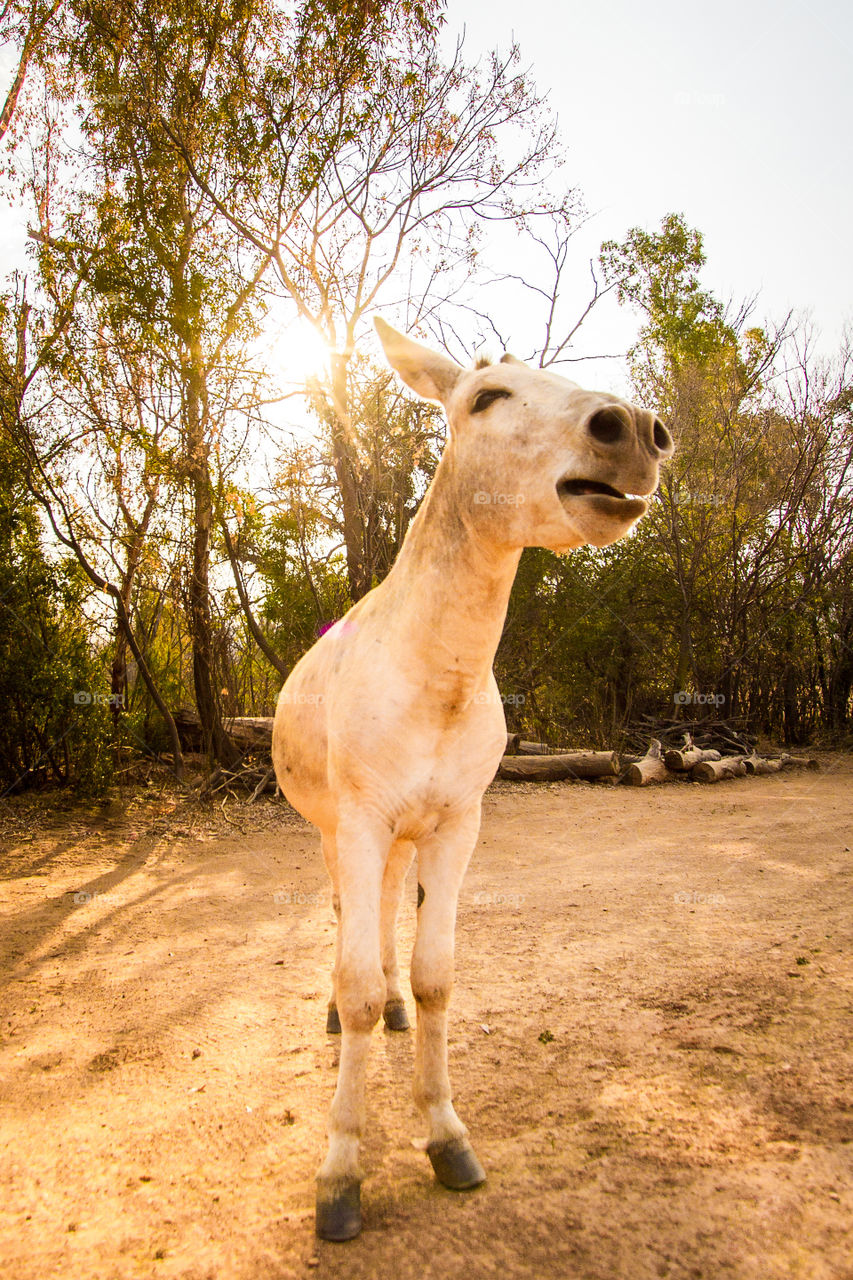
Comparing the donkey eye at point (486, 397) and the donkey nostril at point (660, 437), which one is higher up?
the donkey eye at point (486, 397)

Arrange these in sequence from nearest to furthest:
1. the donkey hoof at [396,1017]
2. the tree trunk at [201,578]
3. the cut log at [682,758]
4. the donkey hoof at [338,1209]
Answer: the donkey hoof at [338,1209]
the donkey hoof at [396,1017]
the tree trunk at [201,578]
the cut log at [682,758]

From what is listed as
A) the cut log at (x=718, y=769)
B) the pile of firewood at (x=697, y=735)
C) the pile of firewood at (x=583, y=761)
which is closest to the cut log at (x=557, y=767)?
the pile of firewood at (x=583, y=761)

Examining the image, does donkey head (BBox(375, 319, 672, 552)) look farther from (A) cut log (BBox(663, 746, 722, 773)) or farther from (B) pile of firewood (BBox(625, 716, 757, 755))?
(B) pile of firewood (BBox(625, 716, 757, 755))

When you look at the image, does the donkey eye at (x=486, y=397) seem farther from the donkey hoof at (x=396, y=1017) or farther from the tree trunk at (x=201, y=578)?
the tree trunk at (x=201, y=578)

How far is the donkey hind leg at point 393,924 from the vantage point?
10.3 ft

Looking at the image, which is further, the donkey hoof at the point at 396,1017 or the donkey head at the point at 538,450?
the donkey hoof at the point at 396,1017

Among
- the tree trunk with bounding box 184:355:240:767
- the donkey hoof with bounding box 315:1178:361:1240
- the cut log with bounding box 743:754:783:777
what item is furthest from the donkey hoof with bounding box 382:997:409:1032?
the cut log with bounding box 743:754:783:777

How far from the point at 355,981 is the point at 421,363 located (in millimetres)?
1930

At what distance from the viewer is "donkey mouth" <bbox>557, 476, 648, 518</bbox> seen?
1.91 meters

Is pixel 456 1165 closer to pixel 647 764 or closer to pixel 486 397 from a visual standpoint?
pixel 486 397

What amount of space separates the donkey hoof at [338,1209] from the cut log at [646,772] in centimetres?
979

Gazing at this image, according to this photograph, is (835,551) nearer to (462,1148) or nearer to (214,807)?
(214,807)

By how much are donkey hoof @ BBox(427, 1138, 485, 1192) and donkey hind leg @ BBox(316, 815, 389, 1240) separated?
241mm

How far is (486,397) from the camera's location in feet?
7.59
